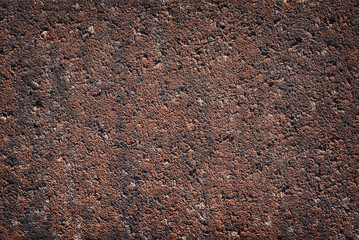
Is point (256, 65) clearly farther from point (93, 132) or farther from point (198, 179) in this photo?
point (93, 132)

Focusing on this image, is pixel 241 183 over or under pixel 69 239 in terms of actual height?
over

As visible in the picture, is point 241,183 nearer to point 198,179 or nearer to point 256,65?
point 198,179

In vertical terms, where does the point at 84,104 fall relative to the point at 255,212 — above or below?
above

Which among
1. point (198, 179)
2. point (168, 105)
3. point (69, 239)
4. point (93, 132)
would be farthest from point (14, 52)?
point (198, 179)

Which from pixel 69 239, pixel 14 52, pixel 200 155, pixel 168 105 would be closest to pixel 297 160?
pixel 200 155

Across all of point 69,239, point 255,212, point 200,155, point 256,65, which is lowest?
point 69,239

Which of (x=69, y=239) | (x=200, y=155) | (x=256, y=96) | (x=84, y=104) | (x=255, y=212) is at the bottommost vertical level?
(x=69, y=239)
